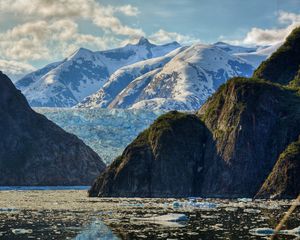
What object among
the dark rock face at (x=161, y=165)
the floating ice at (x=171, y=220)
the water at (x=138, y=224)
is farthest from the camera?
the dark rock face at (x=161, y=165)

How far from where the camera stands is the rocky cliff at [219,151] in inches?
5723

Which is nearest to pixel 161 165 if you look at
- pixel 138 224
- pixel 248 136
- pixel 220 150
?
pixel 220 150

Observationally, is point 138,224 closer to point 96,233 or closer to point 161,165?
Answer: point 96,233

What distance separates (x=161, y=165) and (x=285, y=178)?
95.1ft

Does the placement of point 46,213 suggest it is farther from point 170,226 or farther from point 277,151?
point 277,151

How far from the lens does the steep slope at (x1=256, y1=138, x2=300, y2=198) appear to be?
13050cm

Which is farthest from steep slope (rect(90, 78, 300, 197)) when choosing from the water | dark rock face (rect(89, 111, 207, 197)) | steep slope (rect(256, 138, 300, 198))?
the water

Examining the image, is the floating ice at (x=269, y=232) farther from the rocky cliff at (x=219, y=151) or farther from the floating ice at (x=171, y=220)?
the rocky cliff at (x=219, y=151)

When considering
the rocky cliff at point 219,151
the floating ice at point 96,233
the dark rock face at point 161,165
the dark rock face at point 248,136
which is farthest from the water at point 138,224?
the dark rock face at point 248,136

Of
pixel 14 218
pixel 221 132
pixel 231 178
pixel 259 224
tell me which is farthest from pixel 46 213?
pixel 221 132

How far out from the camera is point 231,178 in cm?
14550

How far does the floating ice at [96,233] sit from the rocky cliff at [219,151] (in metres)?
78.1

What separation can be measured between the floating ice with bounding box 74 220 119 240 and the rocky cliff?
3075 inches

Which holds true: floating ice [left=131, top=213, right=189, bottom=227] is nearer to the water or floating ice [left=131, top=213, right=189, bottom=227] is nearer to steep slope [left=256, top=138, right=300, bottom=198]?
the water
